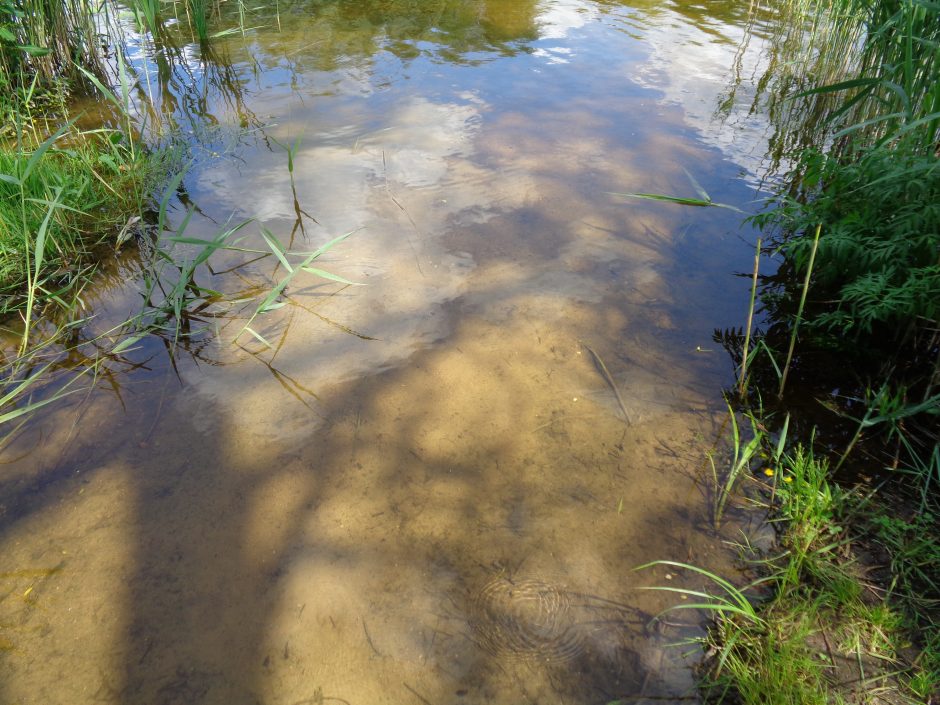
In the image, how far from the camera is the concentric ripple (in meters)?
1.50

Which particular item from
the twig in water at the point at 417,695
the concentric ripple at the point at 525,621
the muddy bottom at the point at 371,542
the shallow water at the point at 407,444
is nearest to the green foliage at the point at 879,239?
the shallow water at the point at 407,444

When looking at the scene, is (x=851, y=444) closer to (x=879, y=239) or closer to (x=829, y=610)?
(x=829, y=610)

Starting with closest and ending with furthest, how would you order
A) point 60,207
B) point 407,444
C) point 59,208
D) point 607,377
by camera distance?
point 407,444
point 607,377
point 60,207
point 59,208

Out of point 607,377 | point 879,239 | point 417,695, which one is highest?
point 879,239

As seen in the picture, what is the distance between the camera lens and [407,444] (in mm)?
2029

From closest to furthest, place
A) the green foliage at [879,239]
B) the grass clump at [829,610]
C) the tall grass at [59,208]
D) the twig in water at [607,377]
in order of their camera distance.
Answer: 1. the grass clump at [829,610]
2. the green foliage at [879,239]
3. the twig in water at [607,377]
4. the tall grass at [59,208]

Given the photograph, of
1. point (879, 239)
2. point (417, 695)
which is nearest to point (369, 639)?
point (417, 695)

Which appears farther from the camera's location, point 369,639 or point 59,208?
point 59,208

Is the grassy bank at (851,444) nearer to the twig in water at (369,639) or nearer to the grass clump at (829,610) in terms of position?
the grass clump at (829,610)

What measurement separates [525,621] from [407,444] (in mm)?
699

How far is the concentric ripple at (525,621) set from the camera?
1.50 meters

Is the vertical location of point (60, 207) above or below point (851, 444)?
above

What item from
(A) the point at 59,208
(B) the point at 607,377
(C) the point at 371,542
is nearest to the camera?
(C) the point at 371,542

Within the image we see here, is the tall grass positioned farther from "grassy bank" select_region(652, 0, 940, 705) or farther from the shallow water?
"grassy bank" select_region(652, 0, 940, 705)
